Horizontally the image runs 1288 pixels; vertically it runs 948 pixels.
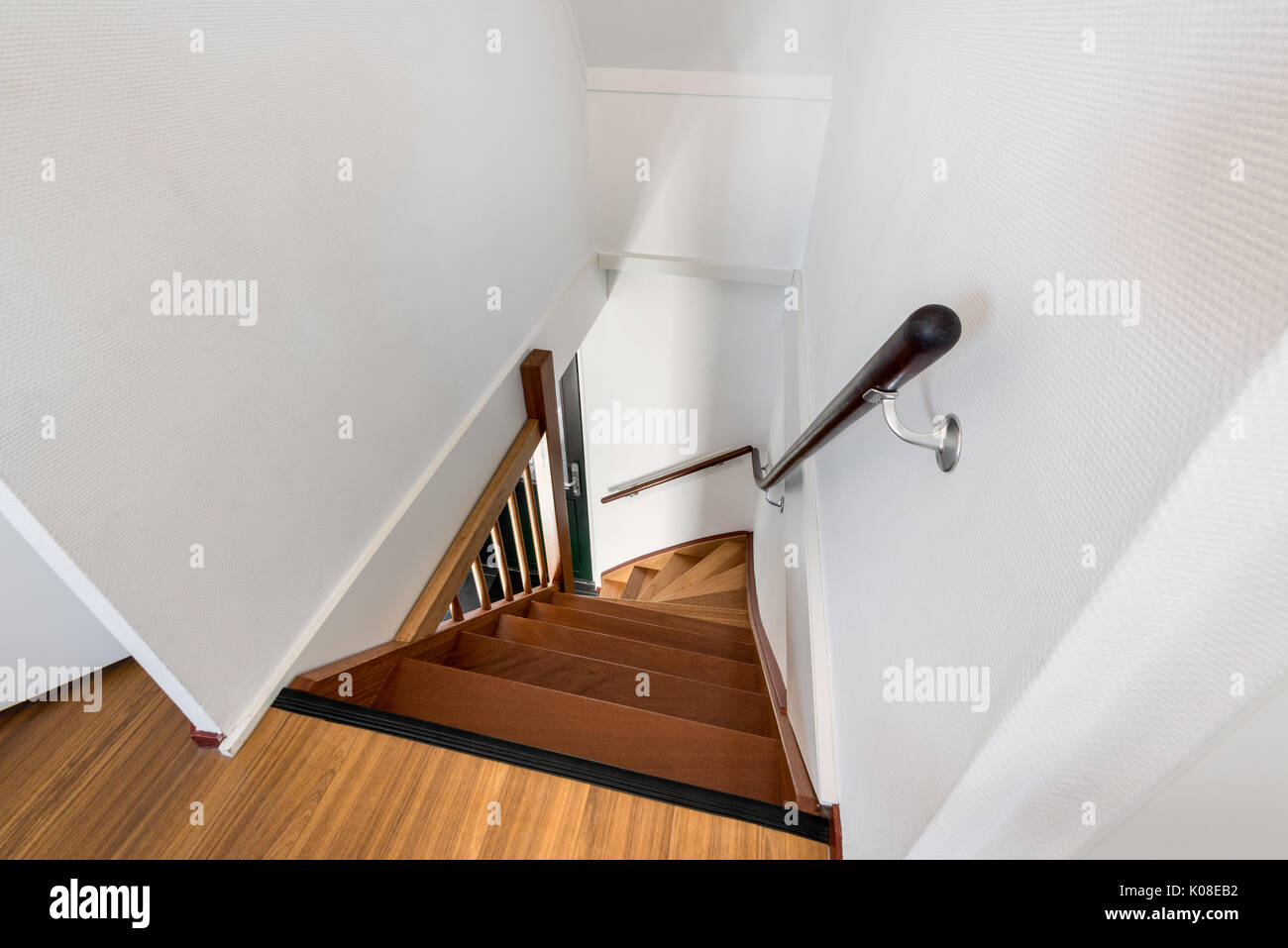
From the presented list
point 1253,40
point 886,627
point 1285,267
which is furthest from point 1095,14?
point 886,627

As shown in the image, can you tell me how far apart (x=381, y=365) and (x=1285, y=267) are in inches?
66.3

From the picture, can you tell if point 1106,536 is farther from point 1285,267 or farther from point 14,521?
point 14,521

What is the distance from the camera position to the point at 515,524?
302 centimetres

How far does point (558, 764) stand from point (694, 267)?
2.82 meters

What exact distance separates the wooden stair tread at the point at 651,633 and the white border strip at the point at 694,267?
195cm

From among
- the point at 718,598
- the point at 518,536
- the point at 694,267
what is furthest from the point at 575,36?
the point at 718,598

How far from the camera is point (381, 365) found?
1624 mm

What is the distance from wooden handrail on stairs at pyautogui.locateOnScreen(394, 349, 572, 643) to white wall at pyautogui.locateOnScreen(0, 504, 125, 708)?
719 mm

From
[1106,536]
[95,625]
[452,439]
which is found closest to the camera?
[1106,536]

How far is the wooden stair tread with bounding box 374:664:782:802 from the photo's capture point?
1433mm

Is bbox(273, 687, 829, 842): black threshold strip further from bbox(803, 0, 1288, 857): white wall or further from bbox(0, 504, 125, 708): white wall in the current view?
bbox(0, 504, 125, 708): white wall

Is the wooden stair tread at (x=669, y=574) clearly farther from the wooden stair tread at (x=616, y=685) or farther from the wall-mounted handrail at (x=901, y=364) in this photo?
the wall-mounted handrail at (x=901, y=364)

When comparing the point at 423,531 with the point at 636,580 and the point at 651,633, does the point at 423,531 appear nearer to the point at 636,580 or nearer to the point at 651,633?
the point at 651,633

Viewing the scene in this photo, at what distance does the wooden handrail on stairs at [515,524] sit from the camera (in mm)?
2033
